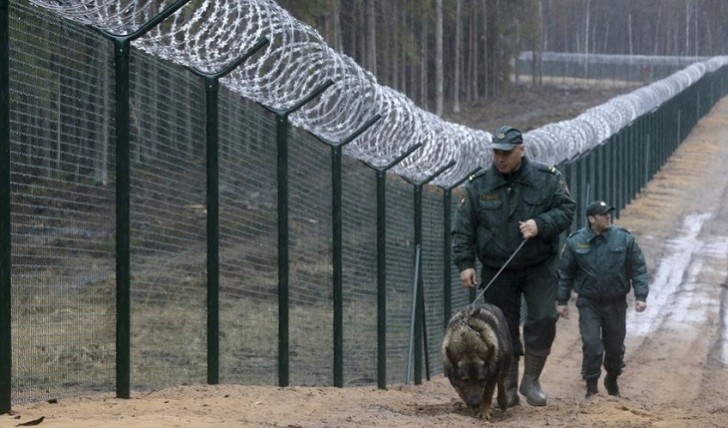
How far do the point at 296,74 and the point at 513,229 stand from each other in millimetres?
1879

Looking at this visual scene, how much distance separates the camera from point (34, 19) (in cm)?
772

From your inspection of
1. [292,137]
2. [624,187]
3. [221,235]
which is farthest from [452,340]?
[624,187]

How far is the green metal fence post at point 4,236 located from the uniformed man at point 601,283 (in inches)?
246

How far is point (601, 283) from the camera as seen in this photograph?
40.2 ft

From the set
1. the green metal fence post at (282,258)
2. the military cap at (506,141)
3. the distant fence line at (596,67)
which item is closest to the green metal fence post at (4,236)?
the green metal fence post at (282,258)

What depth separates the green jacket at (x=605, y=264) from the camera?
1227 centimetres

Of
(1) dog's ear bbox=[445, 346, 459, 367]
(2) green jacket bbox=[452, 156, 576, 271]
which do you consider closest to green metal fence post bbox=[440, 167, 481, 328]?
(2) green jacket bbox=[452, 156, 576, 271]

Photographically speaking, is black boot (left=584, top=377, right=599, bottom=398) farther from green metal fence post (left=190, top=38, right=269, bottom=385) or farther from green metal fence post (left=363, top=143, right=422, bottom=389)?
green metal fence post (left=190, top=38, right=269, bottom=385)

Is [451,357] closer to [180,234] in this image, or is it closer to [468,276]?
[468,276]

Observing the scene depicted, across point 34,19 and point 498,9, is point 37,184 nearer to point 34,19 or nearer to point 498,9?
point 34,19

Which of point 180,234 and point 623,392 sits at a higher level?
point 180,234

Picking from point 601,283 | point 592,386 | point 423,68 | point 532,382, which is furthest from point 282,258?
point 423,68

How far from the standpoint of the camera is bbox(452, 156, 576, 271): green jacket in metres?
9.41

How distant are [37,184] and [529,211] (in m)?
3.16
